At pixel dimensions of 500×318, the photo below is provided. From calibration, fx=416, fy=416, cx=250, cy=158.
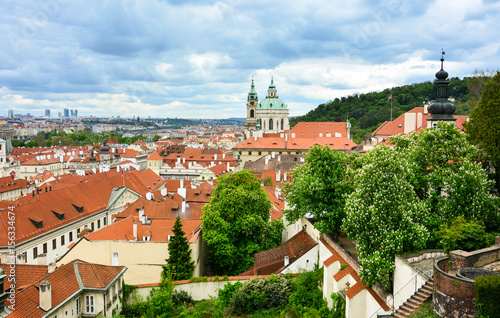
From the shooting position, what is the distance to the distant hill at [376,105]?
12800 centimetres

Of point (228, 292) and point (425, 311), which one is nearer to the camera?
point (425, 311)

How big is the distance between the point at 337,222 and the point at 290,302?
5452mm

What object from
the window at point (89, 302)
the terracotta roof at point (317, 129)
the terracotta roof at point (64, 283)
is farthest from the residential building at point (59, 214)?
the terracotta roof at point (317, 129)

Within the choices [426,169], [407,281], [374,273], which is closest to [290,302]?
[374,273]

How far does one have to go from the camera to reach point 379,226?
57.9 ft

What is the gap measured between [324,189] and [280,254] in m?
6.46

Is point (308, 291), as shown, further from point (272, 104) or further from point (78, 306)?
point (272, 104)

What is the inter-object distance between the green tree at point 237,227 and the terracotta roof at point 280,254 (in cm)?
210

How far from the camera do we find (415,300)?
49.1 feet

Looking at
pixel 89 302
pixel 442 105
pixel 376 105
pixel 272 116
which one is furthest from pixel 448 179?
pixel 376 105

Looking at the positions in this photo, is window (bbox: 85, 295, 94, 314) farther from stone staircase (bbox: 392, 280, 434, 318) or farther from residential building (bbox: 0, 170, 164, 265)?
stone staircase (bbox: 392, 280, 434, 318)

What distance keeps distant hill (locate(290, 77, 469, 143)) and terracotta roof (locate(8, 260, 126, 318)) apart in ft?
313

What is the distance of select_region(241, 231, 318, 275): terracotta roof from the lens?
90.3 feet

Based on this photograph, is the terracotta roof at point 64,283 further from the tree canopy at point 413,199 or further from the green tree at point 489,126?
the green tree at point 489,126
